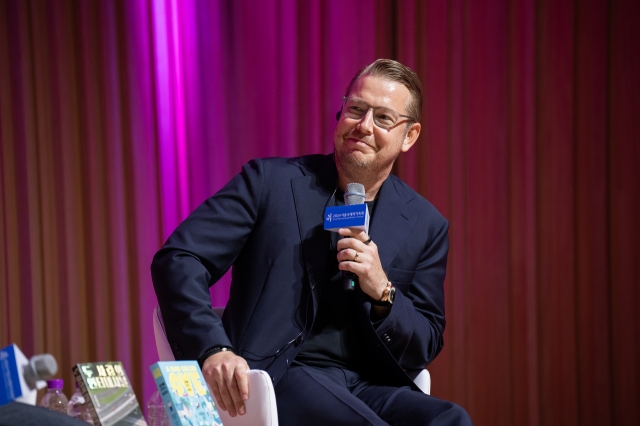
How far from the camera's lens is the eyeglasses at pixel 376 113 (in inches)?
94.3

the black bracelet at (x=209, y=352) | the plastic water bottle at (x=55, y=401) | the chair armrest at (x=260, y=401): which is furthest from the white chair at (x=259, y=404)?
the plastic water bottle at (x=55, y=401)

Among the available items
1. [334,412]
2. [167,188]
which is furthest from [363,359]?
[167,188]

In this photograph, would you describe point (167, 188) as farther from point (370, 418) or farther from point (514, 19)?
point (370, 418)

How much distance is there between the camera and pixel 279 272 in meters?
2.17

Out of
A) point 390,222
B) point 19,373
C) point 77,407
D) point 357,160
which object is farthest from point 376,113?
point 77,407

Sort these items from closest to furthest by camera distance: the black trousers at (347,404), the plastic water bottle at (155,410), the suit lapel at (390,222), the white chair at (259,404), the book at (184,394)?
the book at (184,394)
the white chair at (259,404)
the black trousers at (347,404)
the suit lapel at (390,222)
the plastic water bottle at (155,410)

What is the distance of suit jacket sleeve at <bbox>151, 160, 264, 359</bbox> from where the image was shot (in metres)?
1.95

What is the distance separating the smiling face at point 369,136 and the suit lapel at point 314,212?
78mm

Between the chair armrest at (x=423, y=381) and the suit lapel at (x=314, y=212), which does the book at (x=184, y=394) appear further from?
the chair armrest at (x=423, y=381)

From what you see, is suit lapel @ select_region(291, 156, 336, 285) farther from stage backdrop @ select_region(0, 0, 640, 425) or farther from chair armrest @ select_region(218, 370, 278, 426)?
stage backdrop @ select_region(0, 0, 640, 425)

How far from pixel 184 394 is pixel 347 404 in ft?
2.46

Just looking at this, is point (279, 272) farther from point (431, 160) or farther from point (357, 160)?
point (431, 160)

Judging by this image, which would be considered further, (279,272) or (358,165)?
(358,165)

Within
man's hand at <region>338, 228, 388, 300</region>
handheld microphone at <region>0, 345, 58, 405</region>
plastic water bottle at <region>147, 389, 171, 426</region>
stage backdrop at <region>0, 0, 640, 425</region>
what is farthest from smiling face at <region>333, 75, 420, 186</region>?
handheld microphone at <region>0, 345, 58, 405</region>
